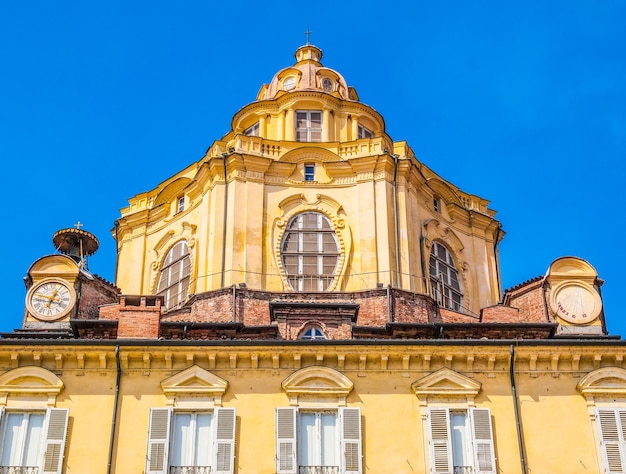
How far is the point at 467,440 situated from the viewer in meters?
32.3

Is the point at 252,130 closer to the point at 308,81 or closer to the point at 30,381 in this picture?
the point at 308,81

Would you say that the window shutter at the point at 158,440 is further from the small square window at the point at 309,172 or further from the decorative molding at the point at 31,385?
the small square window at the point at 309,172

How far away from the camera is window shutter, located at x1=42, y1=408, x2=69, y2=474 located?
103ft

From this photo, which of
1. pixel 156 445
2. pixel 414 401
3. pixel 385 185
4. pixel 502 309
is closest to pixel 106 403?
pixel 156 445

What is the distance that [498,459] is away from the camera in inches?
1259

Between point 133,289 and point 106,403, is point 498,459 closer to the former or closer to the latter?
point 106,403

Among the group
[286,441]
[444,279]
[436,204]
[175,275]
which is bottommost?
[286,441]

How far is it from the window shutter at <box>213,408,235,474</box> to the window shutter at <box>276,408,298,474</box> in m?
1.19

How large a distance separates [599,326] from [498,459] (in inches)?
426

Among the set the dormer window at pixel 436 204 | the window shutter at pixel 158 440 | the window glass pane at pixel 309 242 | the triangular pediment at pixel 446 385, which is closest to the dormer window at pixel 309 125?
the dormer window at pixel 436 204

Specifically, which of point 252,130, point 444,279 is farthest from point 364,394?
point 252,130

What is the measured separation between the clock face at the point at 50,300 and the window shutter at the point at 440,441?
52.5 feet

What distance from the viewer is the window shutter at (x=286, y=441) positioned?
31.5 m

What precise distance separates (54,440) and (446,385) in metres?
10.5
